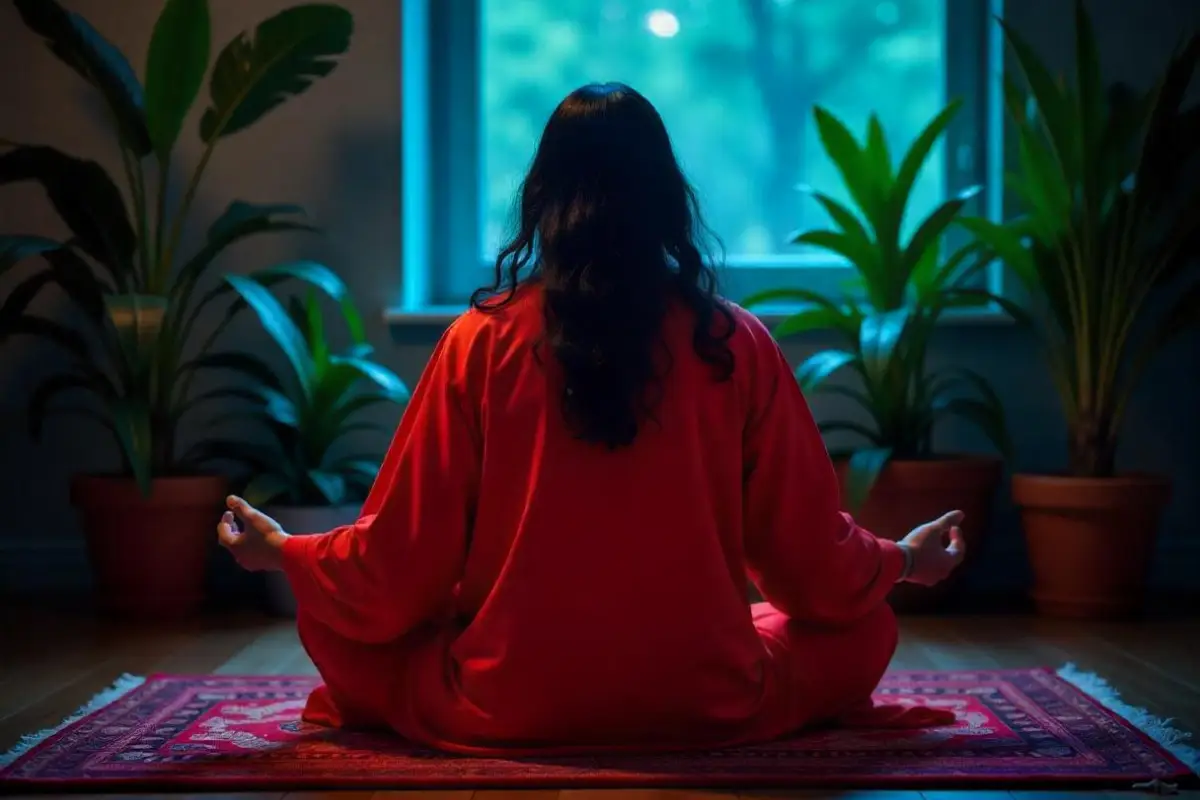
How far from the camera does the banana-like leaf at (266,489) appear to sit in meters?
2.63

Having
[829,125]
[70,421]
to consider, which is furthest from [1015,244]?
[70,421]

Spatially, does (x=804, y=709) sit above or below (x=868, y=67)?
below

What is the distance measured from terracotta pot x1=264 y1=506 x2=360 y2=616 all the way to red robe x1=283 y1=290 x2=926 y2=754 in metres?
1.08

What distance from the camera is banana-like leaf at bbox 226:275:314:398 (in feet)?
8.30

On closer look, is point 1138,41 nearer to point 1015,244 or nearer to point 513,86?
point 1015,244

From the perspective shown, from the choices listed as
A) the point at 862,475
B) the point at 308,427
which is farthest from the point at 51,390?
the point at 862,475

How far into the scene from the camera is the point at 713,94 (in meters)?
3.32

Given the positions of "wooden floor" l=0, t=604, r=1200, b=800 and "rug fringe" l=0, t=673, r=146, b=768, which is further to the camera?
"wooden floor" l=0, t=604, r=1200, b=800

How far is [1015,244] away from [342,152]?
58.0 inches

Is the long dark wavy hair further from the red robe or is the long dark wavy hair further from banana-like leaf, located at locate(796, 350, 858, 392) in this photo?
banana-like leaf, located at locate(796, 350, 858, 392)

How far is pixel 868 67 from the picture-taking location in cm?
329

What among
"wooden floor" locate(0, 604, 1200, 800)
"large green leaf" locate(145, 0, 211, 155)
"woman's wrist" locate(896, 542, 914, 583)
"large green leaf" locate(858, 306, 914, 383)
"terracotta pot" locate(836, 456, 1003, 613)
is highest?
"large green leaf" locate(145, 0, 211, 155)

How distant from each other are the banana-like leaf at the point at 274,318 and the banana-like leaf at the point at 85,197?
26 centimetres

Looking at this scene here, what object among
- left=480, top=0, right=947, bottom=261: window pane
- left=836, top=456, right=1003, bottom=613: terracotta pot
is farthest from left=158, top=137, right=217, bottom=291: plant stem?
left=836, top=456, right=1003, bottom=613: terracotta pot
